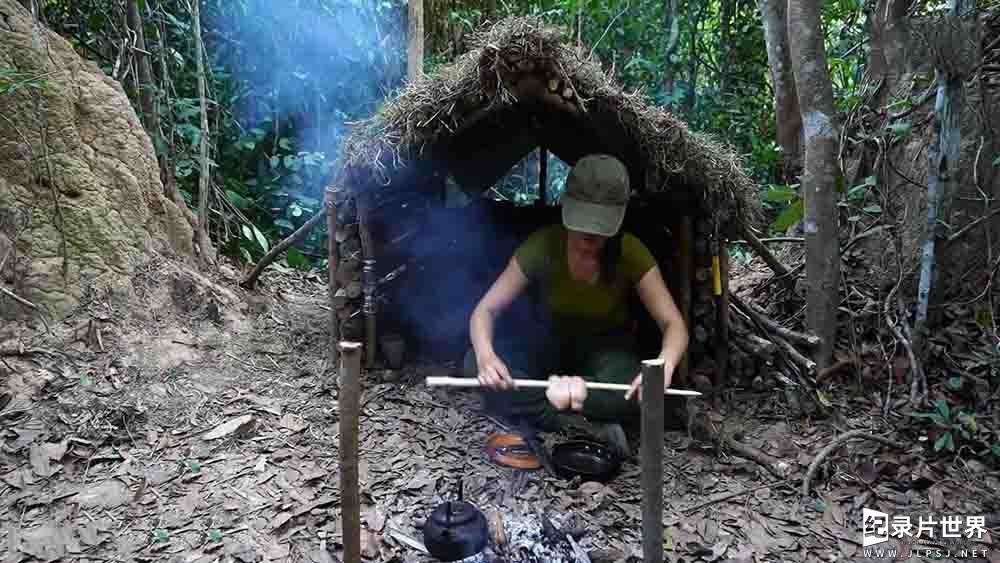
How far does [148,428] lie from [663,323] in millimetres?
2722

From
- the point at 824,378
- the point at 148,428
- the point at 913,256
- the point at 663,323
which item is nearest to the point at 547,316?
the point at 663,323

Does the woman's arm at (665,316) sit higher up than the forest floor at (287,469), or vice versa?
the woman's arm at (665,316)

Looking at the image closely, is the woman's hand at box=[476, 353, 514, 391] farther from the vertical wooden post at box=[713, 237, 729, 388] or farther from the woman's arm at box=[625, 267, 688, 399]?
the vertical wooden post at box=[713, 237, 729, 388]

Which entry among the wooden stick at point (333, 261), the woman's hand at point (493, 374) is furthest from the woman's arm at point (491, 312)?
the wooden stick at point (333, 261)

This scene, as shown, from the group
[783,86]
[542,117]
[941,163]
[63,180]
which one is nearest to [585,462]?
[542,117]

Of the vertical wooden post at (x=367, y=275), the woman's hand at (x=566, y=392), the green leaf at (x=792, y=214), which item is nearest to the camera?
the woman's hand at (x=566, y=392)

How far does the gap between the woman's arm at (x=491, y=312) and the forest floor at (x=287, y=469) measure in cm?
65

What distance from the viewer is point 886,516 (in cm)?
300

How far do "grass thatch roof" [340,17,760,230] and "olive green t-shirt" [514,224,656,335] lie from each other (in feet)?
1.80

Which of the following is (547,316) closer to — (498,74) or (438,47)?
(498,74)

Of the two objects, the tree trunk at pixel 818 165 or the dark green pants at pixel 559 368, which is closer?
the dark green pants at pixel 559 368

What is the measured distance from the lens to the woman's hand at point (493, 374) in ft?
8.95

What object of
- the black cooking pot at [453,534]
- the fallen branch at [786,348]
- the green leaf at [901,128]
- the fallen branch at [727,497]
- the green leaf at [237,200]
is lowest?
the fallen branch at [727,497]

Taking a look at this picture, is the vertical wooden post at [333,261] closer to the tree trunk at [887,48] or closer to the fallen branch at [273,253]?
the fallen branch at [273,253]
